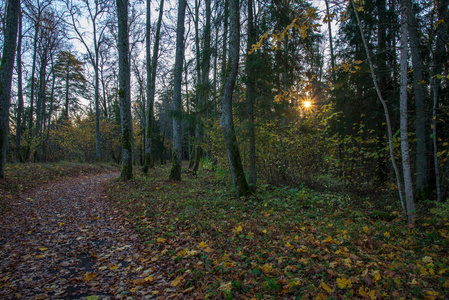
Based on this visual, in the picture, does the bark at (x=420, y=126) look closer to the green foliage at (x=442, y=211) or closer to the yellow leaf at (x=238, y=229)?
the green foliage at (x=442, y=211)

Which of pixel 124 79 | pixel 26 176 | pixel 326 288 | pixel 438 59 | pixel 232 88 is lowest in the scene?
pixel 326 288

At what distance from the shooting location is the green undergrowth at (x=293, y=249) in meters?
2.68

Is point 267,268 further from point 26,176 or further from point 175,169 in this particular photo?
point 26,176

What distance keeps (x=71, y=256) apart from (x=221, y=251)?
2.56m

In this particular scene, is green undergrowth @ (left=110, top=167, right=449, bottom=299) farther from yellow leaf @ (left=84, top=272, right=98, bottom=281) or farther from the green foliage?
yellow leaf @ (left=84, top=272, right=98, bottom=281)

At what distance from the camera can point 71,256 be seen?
12.3 feet

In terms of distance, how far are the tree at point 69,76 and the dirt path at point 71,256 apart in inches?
698

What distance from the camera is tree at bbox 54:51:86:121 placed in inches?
758

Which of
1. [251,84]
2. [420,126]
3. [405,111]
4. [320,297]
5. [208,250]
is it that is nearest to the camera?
[320,297]

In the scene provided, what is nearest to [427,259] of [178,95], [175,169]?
[175,169]

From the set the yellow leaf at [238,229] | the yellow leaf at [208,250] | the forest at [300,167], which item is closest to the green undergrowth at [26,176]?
the forest at [300,167]

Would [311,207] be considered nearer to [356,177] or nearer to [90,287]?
[356,177]

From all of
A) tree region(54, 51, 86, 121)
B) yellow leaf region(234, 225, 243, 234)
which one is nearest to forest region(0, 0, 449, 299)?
yellow leaf region(234, 225, 243, 234)

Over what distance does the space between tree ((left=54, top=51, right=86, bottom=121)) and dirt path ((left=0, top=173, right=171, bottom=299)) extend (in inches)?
698
